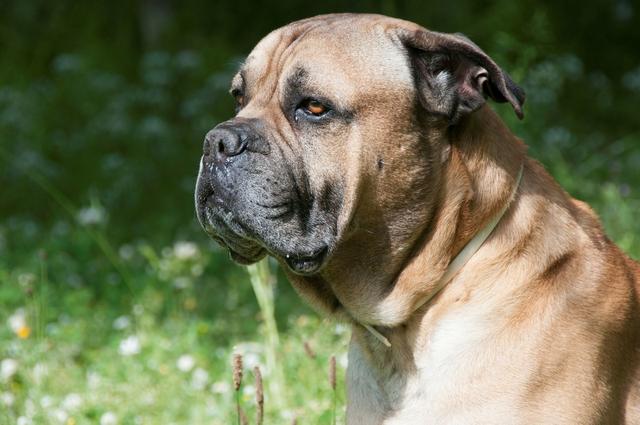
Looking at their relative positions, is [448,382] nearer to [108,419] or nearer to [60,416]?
[108,419]

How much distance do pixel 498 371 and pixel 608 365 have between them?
0.36m

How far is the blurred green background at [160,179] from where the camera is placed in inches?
183

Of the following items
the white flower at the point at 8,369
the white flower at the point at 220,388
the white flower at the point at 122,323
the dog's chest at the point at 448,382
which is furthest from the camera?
the white flower at the point at 122,323

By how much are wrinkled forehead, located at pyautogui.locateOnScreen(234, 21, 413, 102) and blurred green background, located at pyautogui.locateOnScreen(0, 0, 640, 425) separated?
915 millimetres

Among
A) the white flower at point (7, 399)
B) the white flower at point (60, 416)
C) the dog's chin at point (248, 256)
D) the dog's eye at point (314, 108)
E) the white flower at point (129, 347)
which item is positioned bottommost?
the white flower at point (129, 347)

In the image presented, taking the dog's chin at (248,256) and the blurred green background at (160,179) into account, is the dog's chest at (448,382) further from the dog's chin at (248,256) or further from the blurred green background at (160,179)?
the dog's chin at (248,256)

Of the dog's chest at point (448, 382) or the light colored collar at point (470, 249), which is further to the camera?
the light colored collar at point (470, 249)

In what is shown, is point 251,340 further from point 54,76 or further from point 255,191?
point 54,76

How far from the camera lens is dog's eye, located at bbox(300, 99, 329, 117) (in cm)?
337

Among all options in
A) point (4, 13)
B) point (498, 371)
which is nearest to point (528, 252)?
point (498, 371)

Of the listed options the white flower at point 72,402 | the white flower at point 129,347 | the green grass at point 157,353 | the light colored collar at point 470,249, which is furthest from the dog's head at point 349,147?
the white flower at point 129,347

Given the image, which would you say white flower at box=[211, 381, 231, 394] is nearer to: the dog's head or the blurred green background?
the blurred green background

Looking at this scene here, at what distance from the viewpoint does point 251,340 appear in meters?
5.49

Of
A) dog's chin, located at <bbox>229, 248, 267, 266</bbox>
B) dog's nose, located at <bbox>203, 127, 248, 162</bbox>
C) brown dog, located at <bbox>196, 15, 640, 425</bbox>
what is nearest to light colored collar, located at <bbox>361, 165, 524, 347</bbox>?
brown dog, located at <bbox>196, 15, 640, 425</bbox>
